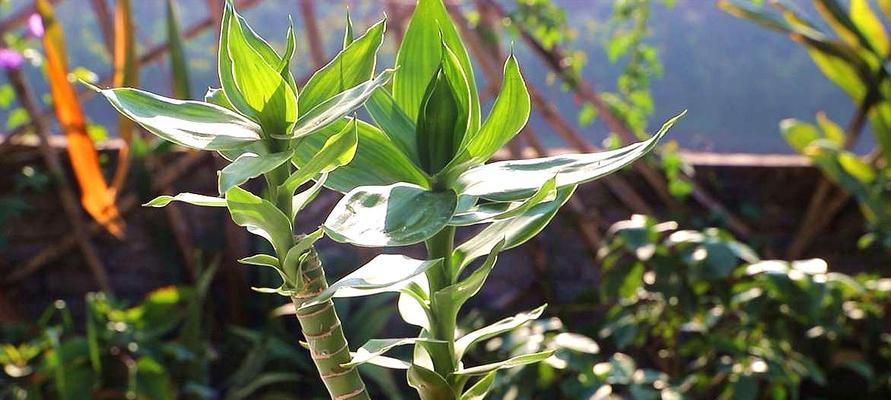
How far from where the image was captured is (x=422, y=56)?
0.94ft

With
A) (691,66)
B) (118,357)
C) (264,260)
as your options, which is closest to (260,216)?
(264,260)

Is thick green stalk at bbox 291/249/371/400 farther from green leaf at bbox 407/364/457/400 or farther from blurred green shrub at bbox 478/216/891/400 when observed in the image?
blurred green shrub at bbox 478/216/891/400

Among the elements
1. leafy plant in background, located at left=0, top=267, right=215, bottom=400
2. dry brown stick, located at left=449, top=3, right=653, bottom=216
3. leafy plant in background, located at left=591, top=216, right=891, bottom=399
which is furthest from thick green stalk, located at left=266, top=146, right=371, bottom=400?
dry brown stick, located at left=449, top=3, right=653, bottom=216

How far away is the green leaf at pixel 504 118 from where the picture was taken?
263mm

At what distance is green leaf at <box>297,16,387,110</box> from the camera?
0.25 metres

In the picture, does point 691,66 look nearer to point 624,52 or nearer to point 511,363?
point 624,52

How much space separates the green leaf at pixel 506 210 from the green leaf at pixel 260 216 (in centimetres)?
5

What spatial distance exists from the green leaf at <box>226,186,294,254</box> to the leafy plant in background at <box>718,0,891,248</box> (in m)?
1.47

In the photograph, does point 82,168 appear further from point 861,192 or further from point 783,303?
point 861,192

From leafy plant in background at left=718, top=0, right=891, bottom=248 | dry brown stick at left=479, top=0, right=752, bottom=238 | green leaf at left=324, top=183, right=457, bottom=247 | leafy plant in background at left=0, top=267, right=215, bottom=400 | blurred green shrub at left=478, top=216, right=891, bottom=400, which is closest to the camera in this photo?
green leaf at left=324, top=183, right=457, bottom=247

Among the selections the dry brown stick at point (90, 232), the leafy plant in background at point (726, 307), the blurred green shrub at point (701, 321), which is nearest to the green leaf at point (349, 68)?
the blurred green shrub at point (701, 321)

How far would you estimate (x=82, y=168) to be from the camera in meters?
1.28

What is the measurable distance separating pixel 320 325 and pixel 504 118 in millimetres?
83

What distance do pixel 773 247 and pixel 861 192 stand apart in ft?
1.09
